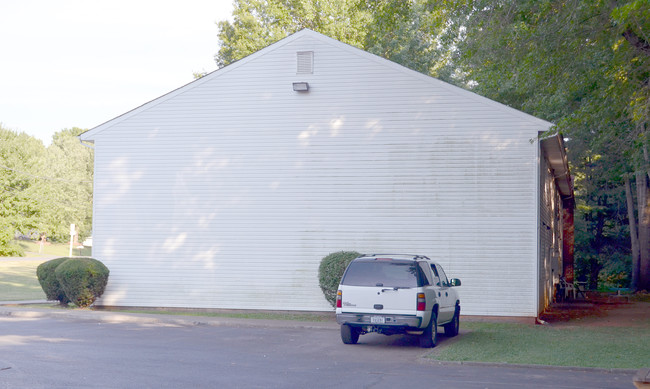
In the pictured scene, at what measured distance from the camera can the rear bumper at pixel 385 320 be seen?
13781mm

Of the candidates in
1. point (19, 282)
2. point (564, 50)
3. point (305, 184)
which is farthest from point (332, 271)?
point (19, 282)

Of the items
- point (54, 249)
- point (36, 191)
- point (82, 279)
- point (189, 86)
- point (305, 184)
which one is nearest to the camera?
point (82, 279)

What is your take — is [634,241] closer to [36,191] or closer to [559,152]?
[559,152]

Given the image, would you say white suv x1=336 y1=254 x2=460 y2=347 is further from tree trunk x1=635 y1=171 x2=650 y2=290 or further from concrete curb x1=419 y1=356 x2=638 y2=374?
tree trunk x1=635 y1=171 x2=650 y2=290

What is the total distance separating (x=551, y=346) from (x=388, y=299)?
3514mm

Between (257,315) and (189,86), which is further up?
(189,86)

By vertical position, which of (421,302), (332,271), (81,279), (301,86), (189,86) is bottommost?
(81,279)

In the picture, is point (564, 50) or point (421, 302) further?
point (564, 50)

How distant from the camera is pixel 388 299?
14.0 meters

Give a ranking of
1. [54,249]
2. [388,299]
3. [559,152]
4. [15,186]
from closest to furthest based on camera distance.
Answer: [388,299]
[559,152]
[15,186]
[54,249]

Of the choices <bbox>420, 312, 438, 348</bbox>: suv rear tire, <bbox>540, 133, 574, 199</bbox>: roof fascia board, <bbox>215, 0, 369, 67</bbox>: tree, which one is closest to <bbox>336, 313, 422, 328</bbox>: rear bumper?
<bbox>420, 312, 438, 348</bbox>: suv rear tire

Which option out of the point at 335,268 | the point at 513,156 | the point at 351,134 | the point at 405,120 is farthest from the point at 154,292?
the point at 513,156

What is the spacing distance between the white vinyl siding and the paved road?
4941 mm

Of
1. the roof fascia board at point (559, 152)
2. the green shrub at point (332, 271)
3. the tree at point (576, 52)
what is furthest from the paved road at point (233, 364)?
the roof fascia board at point (559, 152)
